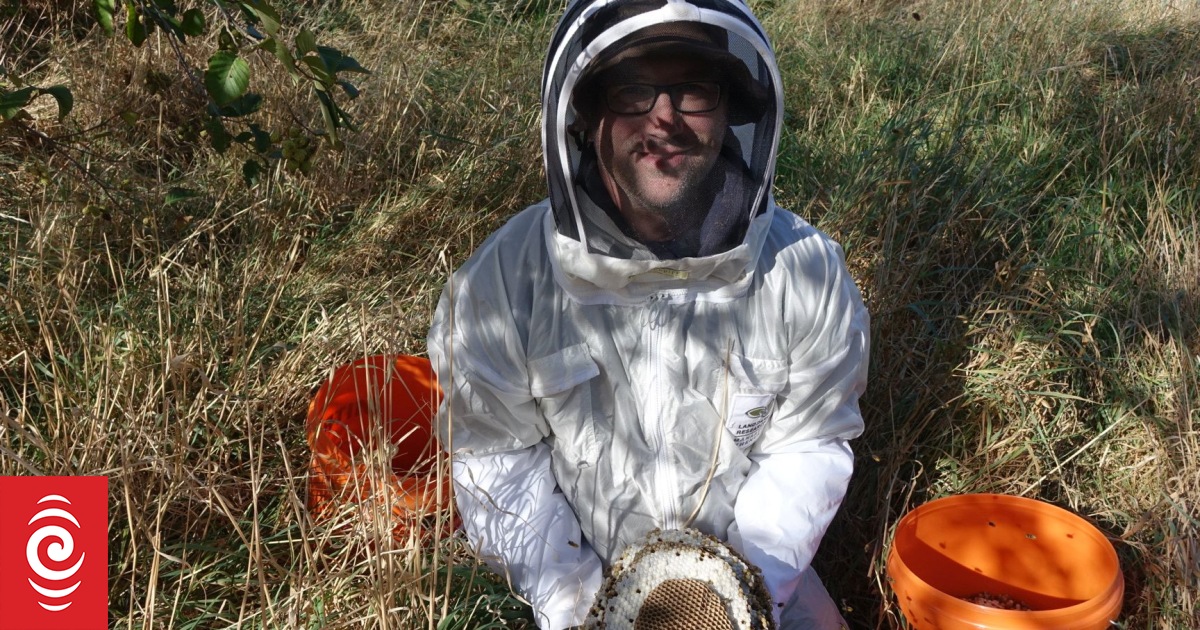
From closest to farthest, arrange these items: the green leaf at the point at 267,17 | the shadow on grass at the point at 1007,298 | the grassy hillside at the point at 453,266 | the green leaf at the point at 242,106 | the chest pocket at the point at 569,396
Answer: the green leaf at the point at 267,17
the chest pocket at the point at 569,396
the grassy hillside at the point at 453,266
the green leaf at the point at 242,106
the shadow on grass at the point at 1007,298

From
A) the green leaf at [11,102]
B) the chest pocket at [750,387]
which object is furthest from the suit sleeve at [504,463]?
the green leaf at [11,102]

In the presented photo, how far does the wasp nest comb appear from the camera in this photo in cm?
198

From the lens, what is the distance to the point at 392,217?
384cm

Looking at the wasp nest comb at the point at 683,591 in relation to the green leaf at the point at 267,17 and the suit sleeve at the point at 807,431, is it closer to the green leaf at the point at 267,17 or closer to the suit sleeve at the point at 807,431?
the suit sleeve at the point at 807,431

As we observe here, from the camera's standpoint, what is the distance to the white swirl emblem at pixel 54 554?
2.20 m

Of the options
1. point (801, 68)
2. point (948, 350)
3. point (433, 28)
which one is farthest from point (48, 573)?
point (801, 68)

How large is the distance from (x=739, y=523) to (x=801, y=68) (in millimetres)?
3389

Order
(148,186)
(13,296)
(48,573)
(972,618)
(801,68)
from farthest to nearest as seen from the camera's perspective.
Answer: (801,68) → (148,186) → (13,296) → (972,618) → (48,573)

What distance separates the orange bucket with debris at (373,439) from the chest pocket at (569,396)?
0.95 ft

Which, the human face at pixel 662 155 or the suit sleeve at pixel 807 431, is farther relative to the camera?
the suit sleeve at pixel 807 431

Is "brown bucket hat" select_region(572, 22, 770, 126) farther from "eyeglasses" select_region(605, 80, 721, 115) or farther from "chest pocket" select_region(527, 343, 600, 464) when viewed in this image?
"chest pocket" select_region(527, 343, 600, 464)

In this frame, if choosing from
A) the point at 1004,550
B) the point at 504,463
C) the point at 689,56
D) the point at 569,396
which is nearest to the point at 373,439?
the point at 504,463

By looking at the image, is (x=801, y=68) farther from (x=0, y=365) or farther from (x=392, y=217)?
Result: (x=0, y=365)

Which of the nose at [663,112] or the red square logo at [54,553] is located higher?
the nose at [663,112]
